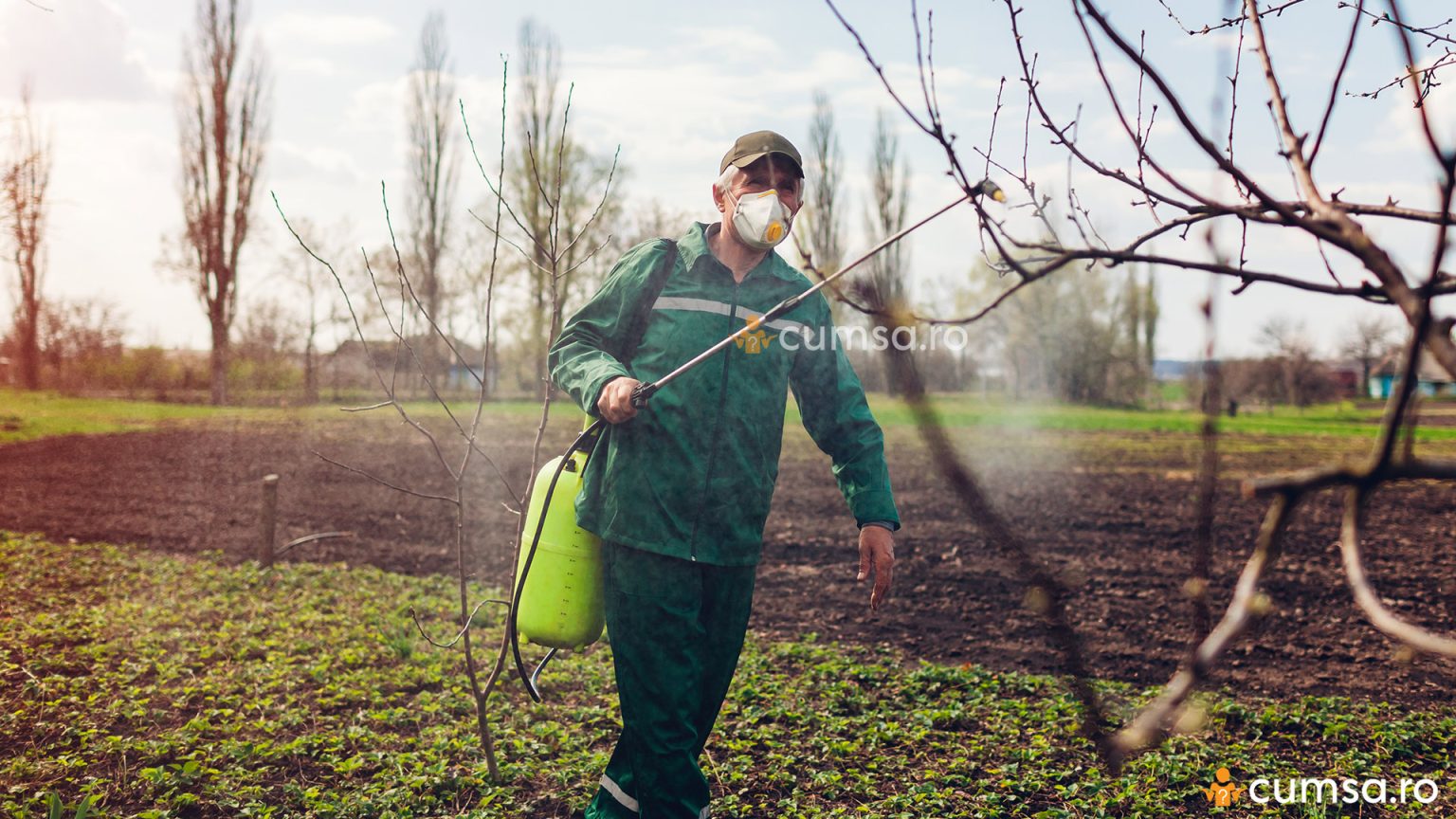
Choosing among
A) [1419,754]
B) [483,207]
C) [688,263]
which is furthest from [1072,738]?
[483,207]

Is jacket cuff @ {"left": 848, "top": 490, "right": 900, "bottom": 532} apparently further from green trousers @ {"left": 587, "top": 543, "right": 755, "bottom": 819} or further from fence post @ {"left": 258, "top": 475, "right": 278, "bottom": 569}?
fence post @ {"left": 258, "top": 475, "right": 278, "bottom": 569}

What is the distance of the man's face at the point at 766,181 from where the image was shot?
103 inches

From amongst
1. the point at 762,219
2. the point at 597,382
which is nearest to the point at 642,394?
the point at 597,382

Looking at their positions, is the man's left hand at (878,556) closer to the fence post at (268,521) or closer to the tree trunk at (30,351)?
the fence post at (268,521)

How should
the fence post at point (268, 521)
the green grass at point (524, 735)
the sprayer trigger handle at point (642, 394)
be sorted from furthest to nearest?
1. the fence post at point (268, 521)
2. the green grass at point (524, 735)
3. the sprayer trigger handle at point (642, 394)

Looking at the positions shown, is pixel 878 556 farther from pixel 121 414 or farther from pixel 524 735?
pixel 121 414

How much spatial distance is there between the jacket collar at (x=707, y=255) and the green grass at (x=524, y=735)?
5.95 feet

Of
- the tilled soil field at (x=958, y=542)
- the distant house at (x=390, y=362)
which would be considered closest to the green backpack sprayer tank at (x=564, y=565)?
the tilled soil field at (x=958, y=542)

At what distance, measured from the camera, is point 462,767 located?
3.55 meters

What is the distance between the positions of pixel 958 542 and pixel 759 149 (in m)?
5.87

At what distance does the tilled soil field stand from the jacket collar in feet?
8.27

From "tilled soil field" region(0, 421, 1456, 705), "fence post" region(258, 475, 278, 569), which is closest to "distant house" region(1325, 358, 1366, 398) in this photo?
"tilled soil field" region(0, 421, 1456, 705)

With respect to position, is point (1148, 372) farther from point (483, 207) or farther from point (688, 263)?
point (688, 263)

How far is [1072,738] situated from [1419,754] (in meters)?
1.30
